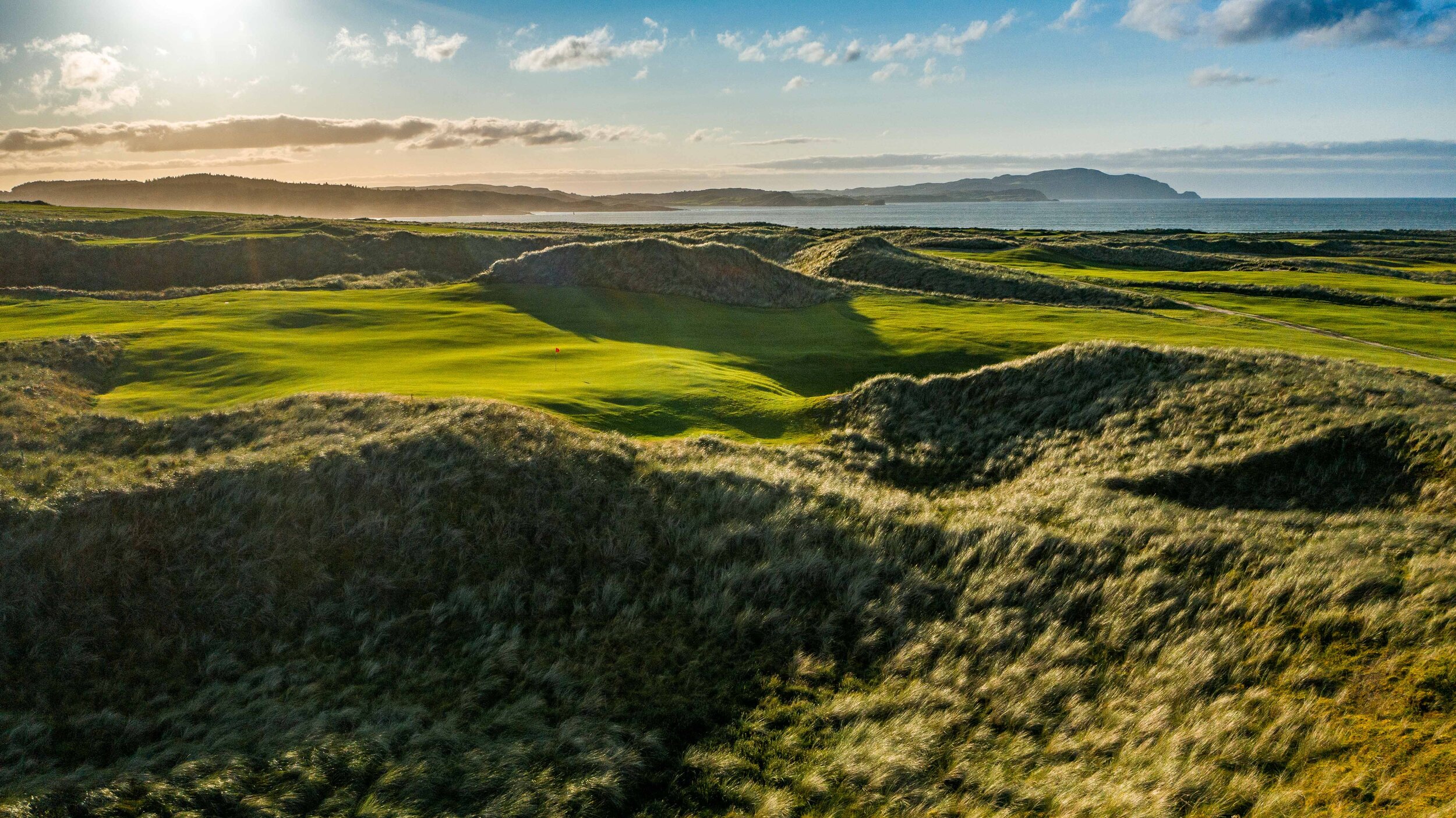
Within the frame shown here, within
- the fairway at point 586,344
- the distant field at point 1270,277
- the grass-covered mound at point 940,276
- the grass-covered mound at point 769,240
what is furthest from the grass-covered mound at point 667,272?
the distant field at point 1270,277

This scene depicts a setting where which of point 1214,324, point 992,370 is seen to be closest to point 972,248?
point 1214,324

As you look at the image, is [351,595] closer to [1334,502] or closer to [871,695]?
[871,695]

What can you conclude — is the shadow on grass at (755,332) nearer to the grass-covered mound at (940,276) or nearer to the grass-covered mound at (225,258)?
the grass-covered mound at (940,276)

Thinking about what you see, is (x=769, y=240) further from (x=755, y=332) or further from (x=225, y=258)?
(x=225, y=258)

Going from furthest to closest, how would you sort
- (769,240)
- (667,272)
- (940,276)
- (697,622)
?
(769,240) < (940,276) < (667,272) < (697,622)

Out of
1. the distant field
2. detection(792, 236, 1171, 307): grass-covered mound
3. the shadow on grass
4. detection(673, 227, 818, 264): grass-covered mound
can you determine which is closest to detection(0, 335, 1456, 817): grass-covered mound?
the shadow on grass

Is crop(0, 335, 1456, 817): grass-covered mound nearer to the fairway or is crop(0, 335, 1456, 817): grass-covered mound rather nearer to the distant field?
the fairway

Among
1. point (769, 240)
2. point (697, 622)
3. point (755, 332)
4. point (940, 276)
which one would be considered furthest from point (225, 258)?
point (697, 622)

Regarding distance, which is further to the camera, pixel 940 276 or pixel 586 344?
pixel 940 276
